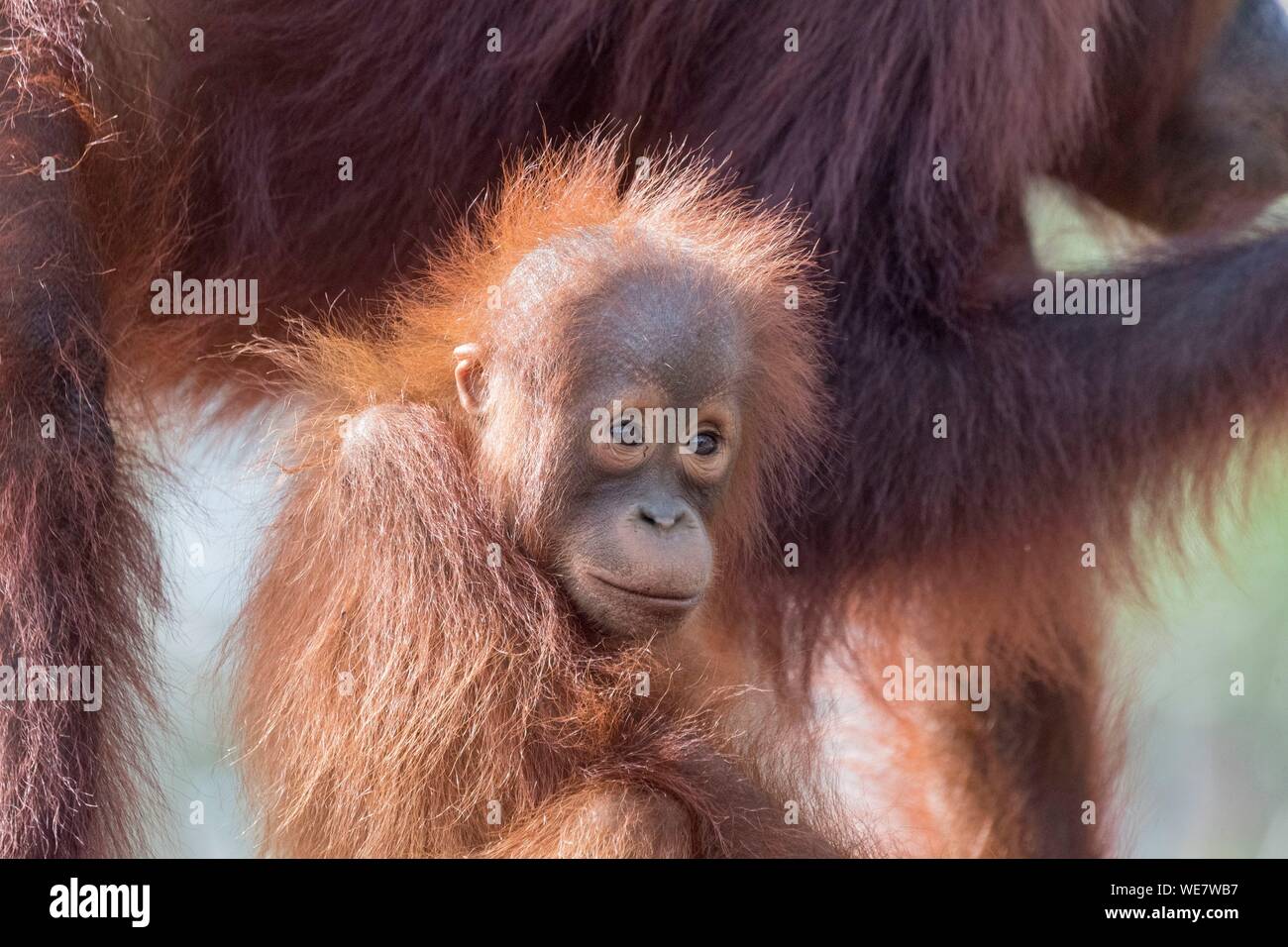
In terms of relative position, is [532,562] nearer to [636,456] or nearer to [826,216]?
[636,456]

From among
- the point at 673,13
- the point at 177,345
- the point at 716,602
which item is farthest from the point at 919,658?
the point at 177,345

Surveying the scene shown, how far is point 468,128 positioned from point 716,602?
54 cm

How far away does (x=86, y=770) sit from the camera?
1234 millimetres

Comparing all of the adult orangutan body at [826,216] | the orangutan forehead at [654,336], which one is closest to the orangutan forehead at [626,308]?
the orangutan forehead at [654,336]

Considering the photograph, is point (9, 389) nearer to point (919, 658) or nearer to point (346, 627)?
point (346, 627)

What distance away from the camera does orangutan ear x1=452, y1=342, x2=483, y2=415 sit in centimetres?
119

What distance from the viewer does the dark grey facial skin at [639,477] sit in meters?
1.11

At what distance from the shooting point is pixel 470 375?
3.93ft

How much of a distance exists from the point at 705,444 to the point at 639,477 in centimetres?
7

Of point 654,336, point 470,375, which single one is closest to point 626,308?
point 654,336

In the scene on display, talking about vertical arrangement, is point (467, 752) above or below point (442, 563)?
below

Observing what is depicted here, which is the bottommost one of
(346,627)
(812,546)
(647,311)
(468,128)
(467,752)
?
(467,752)

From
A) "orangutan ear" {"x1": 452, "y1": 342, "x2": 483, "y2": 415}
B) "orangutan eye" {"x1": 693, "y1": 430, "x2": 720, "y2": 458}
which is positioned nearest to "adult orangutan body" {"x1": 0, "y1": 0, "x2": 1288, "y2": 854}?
"orangutan eye" {"x1": 693, "y1": 430, "x2": 720, "y2": 458}

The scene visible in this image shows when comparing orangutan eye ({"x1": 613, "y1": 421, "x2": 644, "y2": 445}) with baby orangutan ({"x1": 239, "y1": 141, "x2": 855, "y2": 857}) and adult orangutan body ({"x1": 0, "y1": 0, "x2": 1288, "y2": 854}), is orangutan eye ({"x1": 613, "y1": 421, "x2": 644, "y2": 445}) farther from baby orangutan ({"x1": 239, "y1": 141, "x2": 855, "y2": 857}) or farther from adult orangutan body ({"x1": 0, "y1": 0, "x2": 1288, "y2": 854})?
adult orangutan body ({"x1": 0, "y1": 0, "x2": 1288, "y2": 854})
